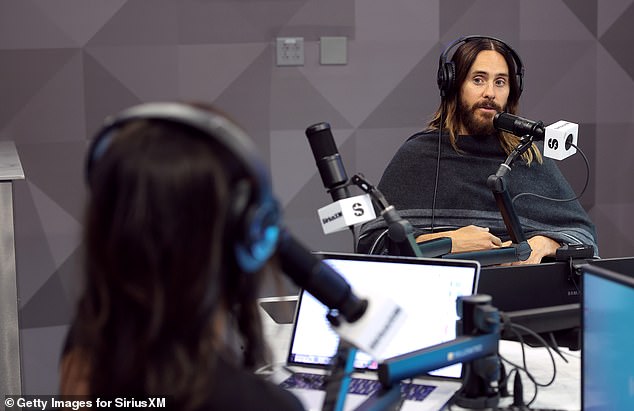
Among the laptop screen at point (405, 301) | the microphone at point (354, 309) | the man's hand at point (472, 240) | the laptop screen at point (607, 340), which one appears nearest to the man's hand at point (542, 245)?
the man's hand at point (472, 240)

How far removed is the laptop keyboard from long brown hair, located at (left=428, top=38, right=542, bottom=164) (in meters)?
1.72

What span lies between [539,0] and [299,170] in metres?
1.52

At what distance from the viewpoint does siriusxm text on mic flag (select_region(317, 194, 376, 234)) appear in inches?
67.6

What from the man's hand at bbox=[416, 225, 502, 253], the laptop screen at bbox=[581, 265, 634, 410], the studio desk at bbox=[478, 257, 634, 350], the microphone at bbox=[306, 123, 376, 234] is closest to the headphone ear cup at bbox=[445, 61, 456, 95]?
the man's hand at bbox=[416, 225, 502, 253]

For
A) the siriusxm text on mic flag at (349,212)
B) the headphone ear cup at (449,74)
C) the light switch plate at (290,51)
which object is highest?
the light switch plate at (290,51)

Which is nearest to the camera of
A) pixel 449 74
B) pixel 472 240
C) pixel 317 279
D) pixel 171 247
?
pixel 171 247

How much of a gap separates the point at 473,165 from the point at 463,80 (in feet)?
1.13

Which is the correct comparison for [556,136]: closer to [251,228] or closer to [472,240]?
[472,240]

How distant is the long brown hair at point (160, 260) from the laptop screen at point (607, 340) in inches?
27.4

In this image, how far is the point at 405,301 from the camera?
188cm

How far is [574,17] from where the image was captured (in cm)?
437

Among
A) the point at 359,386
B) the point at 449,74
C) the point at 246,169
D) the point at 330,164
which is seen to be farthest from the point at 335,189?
the point at 449,74

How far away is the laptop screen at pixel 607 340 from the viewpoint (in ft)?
4.43

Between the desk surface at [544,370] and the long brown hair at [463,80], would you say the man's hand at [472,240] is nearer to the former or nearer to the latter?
the long brown hair at [463,80]
